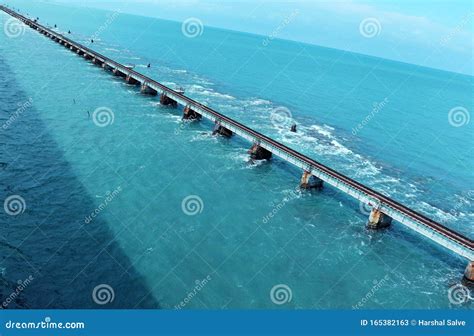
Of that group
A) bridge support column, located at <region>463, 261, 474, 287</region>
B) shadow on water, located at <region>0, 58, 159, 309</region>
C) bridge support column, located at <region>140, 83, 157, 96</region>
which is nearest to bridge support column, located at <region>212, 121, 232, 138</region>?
shadow on water, located at <region>0, 58, 159, 309</region>

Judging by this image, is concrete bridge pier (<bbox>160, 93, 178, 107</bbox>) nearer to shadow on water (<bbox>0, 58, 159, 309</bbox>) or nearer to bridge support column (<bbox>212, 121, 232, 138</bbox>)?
bridge support column (<bbox>212, 121, 232, 138</bbox>)

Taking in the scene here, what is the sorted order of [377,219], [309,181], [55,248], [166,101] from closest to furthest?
[55,248]
[377,219]
[309,181]
[166,101]

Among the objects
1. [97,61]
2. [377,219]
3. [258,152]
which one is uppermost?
[97,61]

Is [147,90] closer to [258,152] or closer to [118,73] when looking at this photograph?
[118,73]

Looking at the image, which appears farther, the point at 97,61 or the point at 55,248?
the point at 97,61

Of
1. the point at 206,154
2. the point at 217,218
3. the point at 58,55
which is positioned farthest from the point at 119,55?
the point at 217,218

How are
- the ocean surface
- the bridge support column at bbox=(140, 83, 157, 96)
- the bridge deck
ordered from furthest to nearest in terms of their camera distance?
the bridge support column at bbox=(140, 83, 157, 96) → the bridge deck → the ocean surface

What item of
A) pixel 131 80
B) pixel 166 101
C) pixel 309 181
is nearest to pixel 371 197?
pixel 309 181
